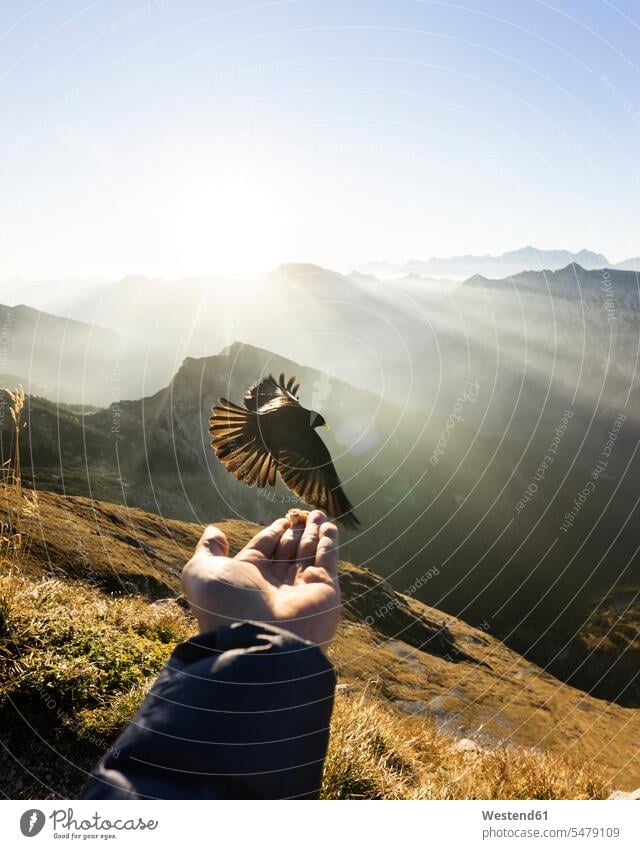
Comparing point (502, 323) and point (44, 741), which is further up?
point (502, 323)

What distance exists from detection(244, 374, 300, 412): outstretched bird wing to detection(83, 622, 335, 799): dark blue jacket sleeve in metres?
4.82

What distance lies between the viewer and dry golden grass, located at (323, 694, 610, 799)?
4.76 metres

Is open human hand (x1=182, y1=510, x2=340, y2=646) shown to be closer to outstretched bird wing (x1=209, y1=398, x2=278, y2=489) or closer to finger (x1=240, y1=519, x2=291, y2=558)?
finger (x1=240, y1=519, x2=291, y2=558)

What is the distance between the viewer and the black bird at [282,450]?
6801mm

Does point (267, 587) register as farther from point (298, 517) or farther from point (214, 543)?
point (298, 517)

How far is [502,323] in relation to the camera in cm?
10388

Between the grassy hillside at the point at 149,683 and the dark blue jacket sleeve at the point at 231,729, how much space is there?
282 cm

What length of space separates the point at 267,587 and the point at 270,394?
518cm

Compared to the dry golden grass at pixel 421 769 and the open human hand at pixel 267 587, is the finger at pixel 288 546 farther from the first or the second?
the dry golden grass at pixel 421 769

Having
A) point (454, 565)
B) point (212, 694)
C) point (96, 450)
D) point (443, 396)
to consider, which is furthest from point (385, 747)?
point (443, 396)

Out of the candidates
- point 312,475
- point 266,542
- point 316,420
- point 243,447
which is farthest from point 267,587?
point 243,447

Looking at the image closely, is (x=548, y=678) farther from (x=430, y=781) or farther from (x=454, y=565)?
(x=454, y=565)

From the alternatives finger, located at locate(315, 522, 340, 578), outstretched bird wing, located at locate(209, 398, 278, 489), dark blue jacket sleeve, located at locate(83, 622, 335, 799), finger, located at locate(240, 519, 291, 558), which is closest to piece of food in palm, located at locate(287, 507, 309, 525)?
finger, located at locate(240, 519, 291, 558)
